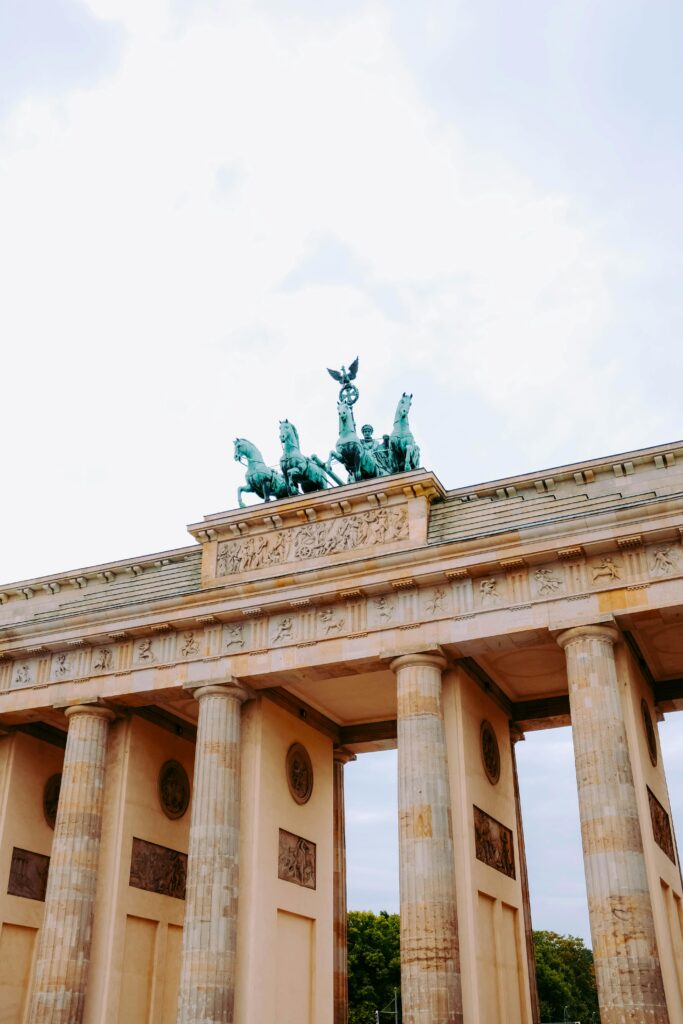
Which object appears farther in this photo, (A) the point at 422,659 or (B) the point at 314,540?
(B) the point at 314,540

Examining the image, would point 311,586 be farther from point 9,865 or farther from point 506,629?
point 9,865

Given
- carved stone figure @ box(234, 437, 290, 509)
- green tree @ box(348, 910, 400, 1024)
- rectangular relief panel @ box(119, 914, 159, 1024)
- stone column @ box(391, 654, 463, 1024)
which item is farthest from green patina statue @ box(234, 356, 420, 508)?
green tree @ box(348, 910, 400, 1024)

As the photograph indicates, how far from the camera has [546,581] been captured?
76.3 feet

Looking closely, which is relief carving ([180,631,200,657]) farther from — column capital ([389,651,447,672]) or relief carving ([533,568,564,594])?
relief carving ([533,568,564,594])

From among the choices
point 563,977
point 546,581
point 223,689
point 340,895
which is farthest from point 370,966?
point 546,581

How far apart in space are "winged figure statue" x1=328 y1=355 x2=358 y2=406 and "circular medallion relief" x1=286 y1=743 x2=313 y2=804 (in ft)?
33.4

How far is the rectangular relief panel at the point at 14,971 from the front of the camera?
91.2 ft

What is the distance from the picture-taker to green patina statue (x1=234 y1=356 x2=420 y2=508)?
28.5 meters

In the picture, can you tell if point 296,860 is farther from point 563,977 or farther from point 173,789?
point 563,977

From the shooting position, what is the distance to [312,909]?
88.4ft

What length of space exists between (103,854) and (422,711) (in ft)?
32.1

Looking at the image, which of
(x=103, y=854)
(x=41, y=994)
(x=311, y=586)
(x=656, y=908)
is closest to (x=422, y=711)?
(x=311, y=586)

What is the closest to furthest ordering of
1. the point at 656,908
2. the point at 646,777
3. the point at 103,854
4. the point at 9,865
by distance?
the point at 656,908
the point at 646,777
the point at 103,854
the point at 9,865

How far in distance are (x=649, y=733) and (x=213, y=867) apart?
35.9ft
